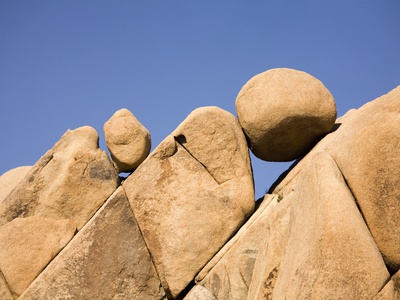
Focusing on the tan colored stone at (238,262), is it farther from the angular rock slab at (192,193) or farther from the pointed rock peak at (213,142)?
the pointed rock peak at (213,142)

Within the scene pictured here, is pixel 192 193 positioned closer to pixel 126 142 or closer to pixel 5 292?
pixel 126 142

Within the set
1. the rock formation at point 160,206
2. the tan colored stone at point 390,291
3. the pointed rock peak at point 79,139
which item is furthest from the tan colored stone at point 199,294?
the tan colored stone at point 390,291

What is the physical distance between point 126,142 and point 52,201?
2.03 metres

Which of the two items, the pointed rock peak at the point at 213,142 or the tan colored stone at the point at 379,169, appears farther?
the pointed rock peak at the point at 213,142

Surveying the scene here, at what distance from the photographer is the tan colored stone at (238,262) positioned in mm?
10688

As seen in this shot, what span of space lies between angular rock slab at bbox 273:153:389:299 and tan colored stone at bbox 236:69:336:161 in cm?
371

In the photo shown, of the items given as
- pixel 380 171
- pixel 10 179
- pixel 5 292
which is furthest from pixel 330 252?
pixel 10 179

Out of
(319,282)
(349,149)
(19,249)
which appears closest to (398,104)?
(349,149)

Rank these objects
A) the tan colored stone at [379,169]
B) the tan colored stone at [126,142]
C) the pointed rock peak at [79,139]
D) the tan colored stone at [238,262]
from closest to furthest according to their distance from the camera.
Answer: the tan colored stone at [379,169] → the tan colored stone at [238,262] → the tan colored stone at [126,142] → the pointed rock peak at [79,139]

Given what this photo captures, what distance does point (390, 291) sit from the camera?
22.5 feet

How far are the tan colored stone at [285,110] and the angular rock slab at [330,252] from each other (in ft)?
12.2

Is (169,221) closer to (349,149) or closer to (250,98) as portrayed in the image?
(250,98)

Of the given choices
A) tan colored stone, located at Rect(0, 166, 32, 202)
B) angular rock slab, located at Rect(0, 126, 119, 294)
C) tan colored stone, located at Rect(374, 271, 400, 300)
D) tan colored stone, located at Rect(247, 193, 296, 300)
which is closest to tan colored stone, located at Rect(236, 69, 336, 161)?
tan colored stone, located at Rect(247, 193, 296, 300)

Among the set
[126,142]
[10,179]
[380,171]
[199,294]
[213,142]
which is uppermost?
[10,179]
